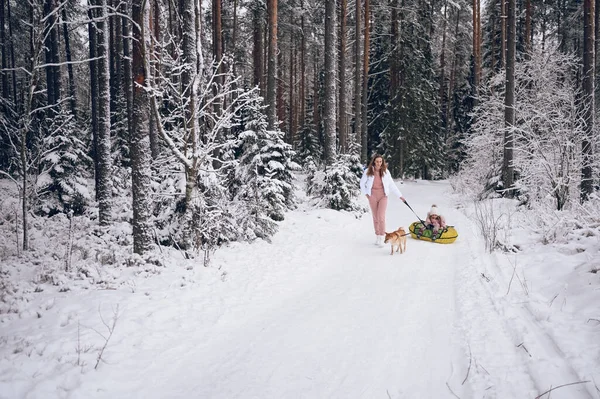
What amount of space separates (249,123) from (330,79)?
5.08 metres

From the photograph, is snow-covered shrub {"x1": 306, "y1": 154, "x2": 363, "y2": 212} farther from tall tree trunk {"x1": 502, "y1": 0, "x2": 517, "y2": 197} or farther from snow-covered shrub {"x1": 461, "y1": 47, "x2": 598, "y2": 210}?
tall tree trunk {"x1": 502, "y1": 0, "x2": 517, "y2": 197}

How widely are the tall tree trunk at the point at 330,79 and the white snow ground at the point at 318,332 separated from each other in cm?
784

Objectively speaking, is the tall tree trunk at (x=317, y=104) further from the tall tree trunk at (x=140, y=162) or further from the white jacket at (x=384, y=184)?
the tall tree trunk at (x=140, y=162)

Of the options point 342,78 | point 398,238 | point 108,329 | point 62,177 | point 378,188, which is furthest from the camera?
point 342,78

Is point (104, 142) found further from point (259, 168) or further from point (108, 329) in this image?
point (108, 329)

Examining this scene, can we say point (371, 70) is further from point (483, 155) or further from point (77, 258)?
point (77, 258)

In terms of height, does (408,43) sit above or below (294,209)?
above

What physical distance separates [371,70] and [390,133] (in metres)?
5.53

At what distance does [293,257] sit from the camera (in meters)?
7.49

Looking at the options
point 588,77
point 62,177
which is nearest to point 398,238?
point 588,77

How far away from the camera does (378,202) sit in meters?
8.77

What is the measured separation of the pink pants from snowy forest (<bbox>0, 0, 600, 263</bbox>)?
106 inches

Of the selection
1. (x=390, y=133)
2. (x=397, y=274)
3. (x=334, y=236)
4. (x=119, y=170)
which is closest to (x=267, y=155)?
(x=334, y=236)

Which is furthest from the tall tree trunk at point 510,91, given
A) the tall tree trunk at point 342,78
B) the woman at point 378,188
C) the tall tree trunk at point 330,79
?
the woman at point 378,188
